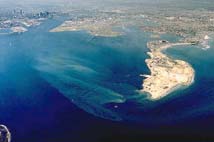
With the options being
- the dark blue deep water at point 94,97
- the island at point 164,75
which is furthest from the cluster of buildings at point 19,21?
the island at point 164,75

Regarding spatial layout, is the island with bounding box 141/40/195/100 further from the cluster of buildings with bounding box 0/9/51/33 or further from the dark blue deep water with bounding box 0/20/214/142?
the cluster of buildings with bounding box 0/9/51/33

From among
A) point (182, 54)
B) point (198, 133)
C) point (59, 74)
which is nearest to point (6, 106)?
point (59, 74)

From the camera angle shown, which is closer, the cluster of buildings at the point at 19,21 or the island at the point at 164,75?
the island at the point at 164,75

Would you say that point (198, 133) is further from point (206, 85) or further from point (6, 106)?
point (6, 106)

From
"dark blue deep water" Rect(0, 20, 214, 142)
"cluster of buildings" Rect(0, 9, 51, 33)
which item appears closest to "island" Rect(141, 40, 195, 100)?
"dark blue deep water" Rect(0, 20, 214, 142)

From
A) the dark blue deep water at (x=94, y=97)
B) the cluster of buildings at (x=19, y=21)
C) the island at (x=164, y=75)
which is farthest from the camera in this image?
the cluster of buildings at (x=19, y=21)

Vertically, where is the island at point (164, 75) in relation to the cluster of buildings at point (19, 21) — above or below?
above

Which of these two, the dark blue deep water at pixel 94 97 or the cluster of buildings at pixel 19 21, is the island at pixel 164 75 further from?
the cluster of buildings at pixel 19 21
